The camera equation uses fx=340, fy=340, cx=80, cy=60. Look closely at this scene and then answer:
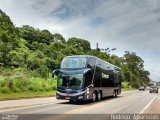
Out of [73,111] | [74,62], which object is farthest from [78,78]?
[73,111]

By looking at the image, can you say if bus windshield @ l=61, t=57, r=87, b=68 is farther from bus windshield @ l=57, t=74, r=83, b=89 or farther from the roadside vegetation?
the roadside vegetation

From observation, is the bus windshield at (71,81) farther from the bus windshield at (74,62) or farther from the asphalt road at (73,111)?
the asphalt road at (73,111)

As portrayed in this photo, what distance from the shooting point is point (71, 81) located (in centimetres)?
2650

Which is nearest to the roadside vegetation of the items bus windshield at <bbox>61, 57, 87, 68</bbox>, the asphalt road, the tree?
the tree

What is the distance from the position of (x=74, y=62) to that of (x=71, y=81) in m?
1.69

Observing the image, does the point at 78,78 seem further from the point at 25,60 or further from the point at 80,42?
the point at 80,42

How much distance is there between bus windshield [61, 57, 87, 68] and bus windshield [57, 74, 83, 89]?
947mm

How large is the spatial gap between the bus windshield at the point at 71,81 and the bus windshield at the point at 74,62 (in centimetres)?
95

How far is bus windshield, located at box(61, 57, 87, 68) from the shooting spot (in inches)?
1062

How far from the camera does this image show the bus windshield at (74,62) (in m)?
27.0

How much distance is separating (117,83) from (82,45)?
3403 inches

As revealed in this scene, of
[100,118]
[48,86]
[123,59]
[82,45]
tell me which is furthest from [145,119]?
[123,59]

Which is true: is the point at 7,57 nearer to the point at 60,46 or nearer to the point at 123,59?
the point at 60,46

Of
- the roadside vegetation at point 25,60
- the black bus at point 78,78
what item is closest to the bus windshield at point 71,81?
the black bus at point 78,78
